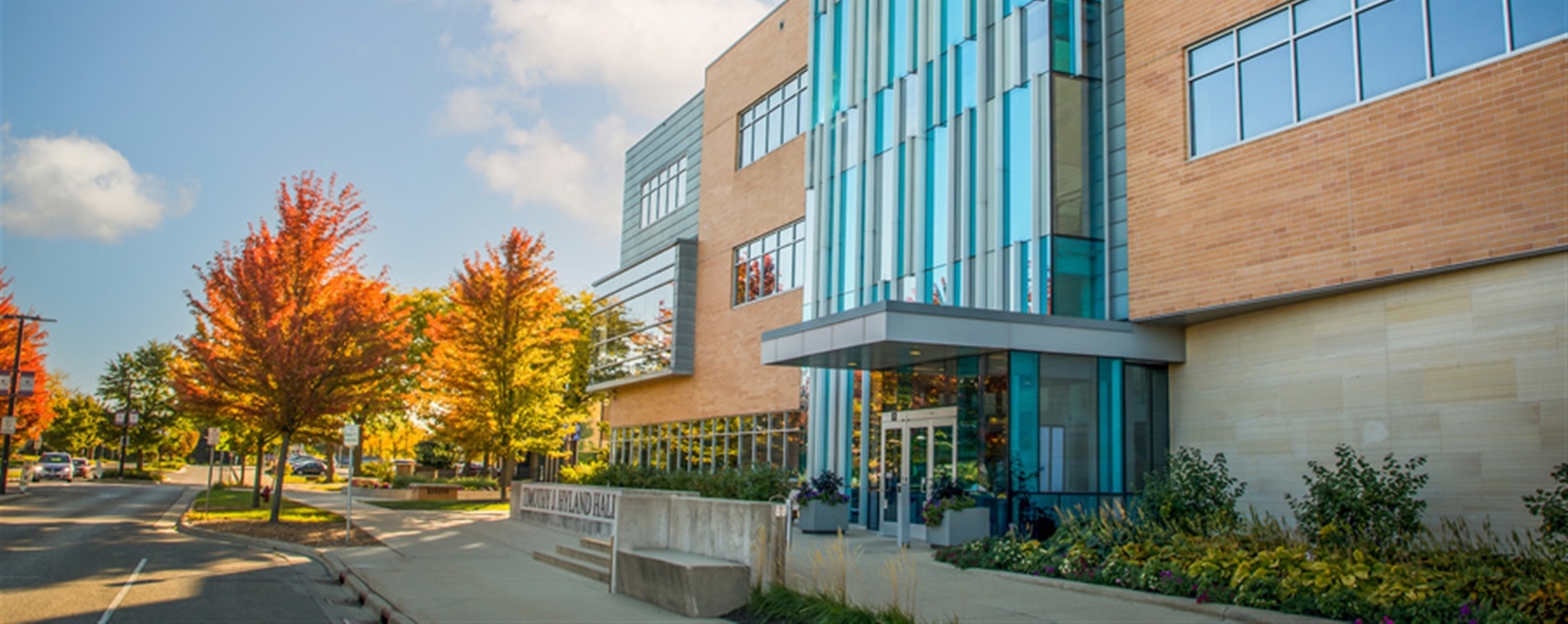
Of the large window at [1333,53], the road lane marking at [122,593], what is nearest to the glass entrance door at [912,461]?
the large window at [1333,53]

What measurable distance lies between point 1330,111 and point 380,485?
4376 centimetres

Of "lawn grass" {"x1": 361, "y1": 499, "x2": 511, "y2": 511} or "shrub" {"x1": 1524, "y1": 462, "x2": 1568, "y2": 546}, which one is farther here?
"lawn grass" {"x1": 361, "y1": 499, "x2": 511, "y2": 511}

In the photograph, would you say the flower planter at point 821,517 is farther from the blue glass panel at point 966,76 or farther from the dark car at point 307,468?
the dark car at point 307,468

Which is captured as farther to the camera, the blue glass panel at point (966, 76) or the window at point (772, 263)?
the window at point (772, 263)

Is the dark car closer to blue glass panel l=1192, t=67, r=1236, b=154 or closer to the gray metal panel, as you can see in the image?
the gray metal panel

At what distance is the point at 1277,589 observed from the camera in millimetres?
10758

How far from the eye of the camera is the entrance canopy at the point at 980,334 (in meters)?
17.6

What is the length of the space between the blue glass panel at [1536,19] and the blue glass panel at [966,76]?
9967mm

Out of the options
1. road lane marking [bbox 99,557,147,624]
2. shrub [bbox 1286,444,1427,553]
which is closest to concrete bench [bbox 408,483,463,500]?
road lane marking [bbox 99,557,147,624]

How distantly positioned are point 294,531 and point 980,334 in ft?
48.7

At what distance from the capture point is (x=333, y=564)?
17750 millimetres

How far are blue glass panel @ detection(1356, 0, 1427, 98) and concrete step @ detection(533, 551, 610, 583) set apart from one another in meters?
12.5

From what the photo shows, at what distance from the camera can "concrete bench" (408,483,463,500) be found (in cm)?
3806

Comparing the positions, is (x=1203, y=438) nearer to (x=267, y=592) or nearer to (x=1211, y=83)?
(x=1211, y=83)
